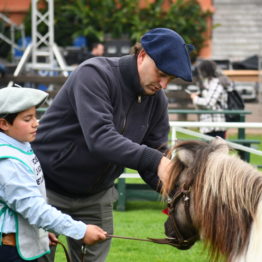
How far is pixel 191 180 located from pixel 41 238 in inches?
37.2

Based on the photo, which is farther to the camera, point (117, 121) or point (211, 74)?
point (211, 74)

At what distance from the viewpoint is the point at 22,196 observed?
3799 mm

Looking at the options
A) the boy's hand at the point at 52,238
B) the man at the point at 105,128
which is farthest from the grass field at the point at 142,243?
the boy's hand at the point at 52,238

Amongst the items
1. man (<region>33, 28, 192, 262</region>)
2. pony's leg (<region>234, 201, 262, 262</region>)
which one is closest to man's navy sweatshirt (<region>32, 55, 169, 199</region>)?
man (<region>33, 28, 192, 262</region>)

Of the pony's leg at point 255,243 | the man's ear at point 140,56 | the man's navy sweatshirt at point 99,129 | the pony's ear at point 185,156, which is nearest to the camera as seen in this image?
the pony's leg at point 255,243

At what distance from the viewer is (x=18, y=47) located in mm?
22703

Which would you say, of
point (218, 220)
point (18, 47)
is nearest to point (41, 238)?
point (218, 220)

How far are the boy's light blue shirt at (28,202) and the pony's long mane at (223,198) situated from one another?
0.67 metres

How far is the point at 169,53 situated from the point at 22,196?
3.52 feet

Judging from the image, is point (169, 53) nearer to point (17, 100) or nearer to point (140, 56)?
point (140, 56)

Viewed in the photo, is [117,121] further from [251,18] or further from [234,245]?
[251,18]

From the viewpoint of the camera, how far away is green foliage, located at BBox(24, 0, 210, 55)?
23391 millimetres

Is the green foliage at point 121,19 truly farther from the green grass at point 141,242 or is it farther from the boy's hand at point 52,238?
the boy's hand at point 52,238

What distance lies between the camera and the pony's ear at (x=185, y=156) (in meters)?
3.68
